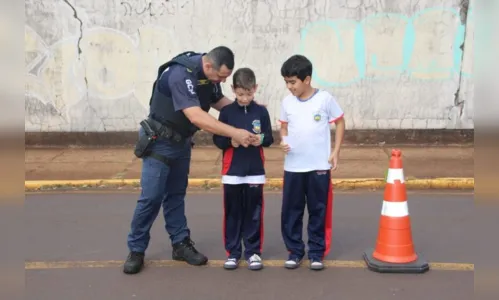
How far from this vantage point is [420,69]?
10.5 metres

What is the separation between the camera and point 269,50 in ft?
34.6

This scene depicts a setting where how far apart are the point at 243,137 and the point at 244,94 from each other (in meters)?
0.36

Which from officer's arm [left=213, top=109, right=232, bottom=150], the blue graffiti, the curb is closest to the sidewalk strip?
officer's arm [left=213, top=109, right=232, bottom=150]

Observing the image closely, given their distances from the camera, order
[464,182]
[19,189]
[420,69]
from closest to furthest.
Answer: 1. [19,189]
2. [464,182]
3. [420,69]

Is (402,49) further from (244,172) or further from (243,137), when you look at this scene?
(243,137)

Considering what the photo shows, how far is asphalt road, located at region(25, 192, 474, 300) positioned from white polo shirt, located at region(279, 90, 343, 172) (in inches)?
36.1

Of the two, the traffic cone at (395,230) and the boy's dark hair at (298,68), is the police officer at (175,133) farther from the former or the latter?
the traffic cone at (395,230)

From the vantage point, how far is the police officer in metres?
4.32

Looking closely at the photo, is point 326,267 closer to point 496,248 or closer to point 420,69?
point 496,248

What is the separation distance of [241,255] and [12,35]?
149 inches

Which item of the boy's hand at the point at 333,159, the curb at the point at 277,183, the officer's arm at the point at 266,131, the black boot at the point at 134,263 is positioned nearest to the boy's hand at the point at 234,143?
the officer's arm at the point at 266,131

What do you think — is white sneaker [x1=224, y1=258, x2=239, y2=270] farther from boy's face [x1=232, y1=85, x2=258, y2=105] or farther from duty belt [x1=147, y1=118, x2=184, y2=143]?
boy's face [x1=232, y1=85, x2=258, y2=105]

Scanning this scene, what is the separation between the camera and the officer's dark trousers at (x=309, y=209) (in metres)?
4.62

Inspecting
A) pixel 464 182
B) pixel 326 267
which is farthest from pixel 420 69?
pixel 326 267
